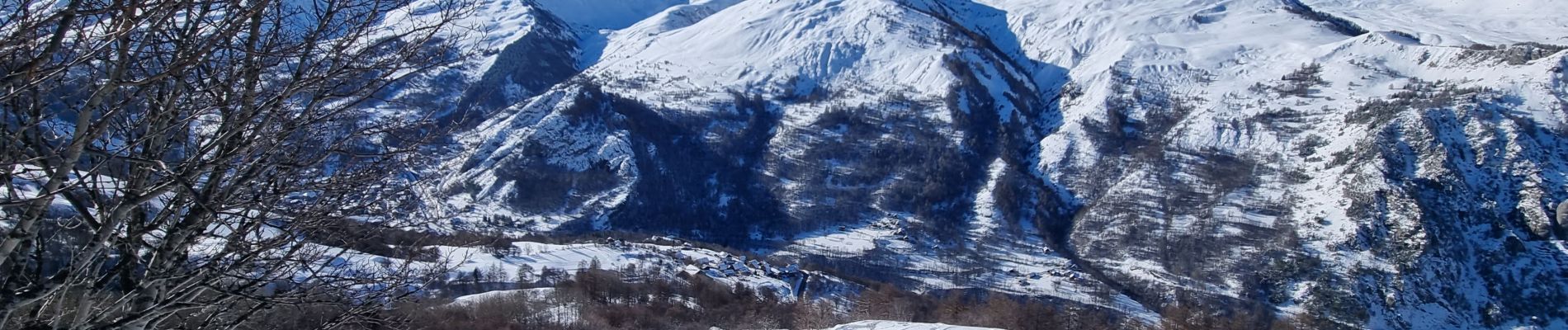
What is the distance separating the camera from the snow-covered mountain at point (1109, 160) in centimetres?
8856

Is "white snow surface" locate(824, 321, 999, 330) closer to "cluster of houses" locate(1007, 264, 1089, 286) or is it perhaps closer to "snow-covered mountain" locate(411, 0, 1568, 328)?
"snow-covered mountain" locate(411, 0, 1568, 328)

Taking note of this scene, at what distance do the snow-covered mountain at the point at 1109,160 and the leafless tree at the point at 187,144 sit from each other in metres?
63.1

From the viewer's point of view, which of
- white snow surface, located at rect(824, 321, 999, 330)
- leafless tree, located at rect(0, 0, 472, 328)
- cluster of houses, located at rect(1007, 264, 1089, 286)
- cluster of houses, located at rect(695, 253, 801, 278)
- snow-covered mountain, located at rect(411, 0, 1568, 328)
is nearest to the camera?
leafless tree, located at rect(0, 0, 472, 328)

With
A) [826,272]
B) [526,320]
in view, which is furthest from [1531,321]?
[526,320]

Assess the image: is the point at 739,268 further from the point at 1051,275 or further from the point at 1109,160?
the point at 1109,160

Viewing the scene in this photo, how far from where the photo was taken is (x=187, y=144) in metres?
5.10

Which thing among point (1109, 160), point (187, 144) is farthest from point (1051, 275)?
point (187, 144)

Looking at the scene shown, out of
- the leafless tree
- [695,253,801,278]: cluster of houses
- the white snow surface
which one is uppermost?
the leafless tree

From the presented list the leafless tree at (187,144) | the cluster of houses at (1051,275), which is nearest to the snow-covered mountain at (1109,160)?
the cluster of houses at (1051,275)

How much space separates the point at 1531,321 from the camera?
8225 centimetres

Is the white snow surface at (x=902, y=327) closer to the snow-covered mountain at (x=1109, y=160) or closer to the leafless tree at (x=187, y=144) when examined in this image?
the leafless tree at (x=187, y=144)

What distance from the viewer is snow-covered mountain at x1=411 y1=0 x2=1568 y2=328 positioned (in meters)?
88.6

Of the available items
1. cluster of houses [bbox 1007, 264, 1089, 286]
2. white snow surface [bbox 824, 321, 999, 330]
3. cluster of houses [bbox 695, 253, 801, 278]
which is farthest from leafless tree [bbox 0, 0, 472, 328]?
cluster of houses [bbox 1007, 264, 1089, 286]

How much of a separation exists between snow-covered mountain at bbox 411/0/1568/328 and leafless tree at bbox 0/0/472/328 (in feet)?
207
